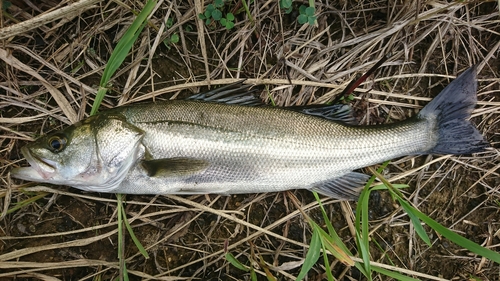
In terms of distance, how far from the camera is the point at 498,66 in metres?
3.33

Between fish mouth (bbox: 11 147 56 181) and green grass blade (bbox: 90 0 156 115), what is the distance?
0.60 meters

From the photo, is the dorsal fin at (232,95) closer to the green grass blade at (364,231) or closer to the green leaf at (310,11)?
the green leaf at (310,11)

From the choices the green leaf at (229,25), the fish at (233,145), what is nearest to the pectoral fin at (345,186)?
the fish at (233,145)

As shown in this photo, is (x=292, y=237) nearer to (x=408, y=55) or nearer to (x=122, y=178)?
(x=122, y=178)

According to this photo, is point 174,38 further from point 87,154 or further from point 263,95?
point 87,154

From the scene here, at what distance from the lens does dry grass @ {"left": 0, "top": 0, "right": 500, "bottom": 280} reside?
3.13 metres

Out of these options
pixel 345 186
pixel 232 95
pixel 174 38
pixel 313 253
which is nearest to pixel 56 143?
pixel 174 38

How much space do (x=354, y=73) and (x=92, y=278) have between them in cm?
310

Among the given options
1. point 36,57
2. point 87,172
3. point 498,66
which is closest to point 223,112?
point 87,172

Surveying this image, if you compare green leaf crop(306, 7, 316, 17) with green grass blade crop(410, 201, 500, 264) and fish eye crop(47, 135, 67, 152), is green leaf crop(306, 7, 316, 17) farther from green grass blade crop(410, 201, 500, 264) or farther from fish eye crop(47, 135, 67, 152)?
fish eye crop(47, 135, 67, 152)

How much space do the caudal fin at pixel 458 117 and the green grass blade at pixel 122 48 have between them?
2.46 metres

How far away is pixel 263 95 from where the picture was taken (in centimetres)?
324

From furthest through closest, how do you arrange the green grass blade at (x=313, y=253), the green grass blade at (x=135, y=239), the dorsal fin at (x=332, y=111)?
1. the dorsal fin at (x=332, y=111)
2. the green grass blade at (x=135, y=239)
3. the green grass blade at (x=313, y=253)

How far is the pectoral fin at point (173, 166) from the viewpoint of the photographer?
2684mm
